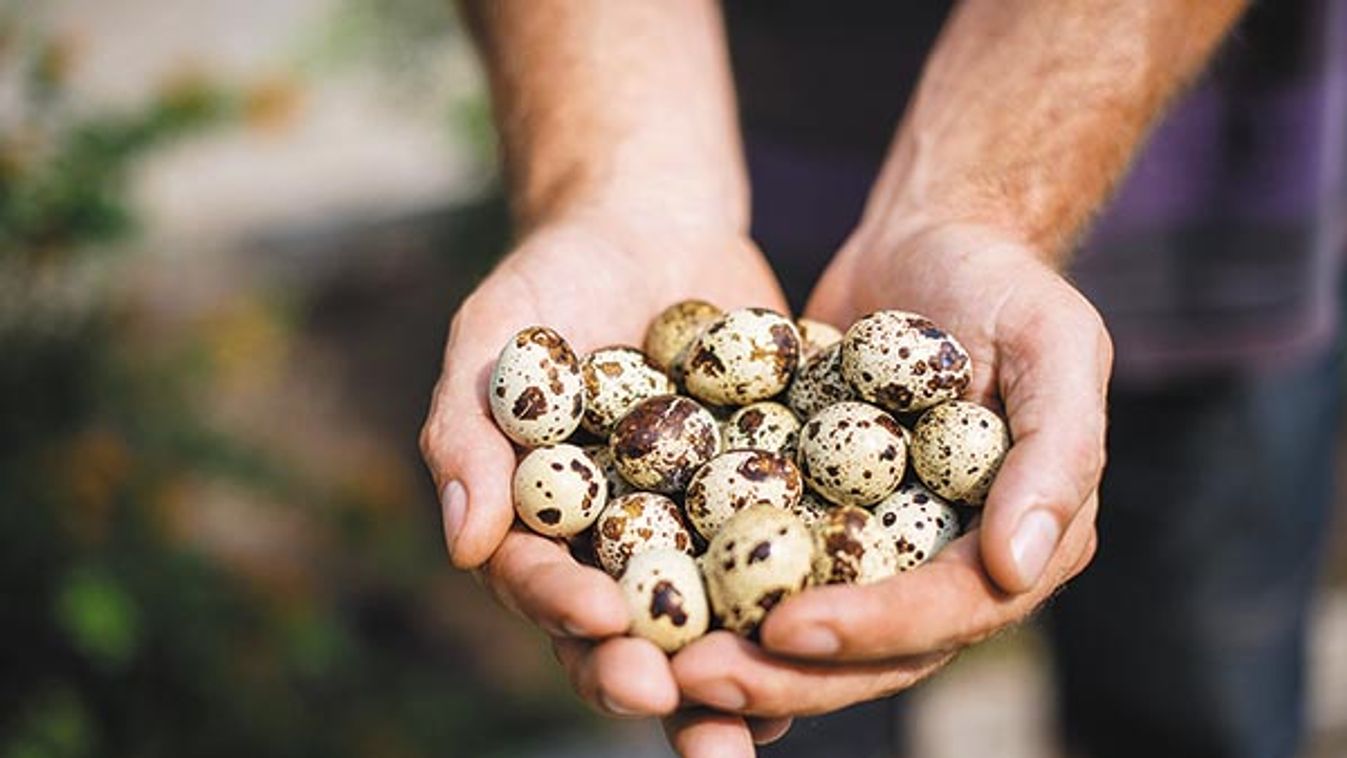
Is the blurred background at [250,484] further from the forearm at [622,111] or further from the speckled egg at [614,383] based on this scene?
the speckled egg at [614,383]

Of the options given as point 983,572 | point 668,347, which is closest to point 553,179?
point 668,347

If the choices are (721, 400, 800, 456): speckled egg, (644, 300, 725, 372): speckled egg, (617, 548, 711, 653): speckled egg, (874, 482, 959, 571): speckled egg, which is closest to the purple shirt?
(644, 300, 725, 372): speckled egg

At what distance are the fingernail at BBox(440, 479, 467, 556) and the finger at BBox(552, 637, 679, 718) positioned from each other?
0.81 feet

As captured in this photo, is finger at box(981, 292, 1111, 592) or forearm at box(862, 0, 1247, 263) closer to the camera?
finger at box(981, 292, 1111, 592)

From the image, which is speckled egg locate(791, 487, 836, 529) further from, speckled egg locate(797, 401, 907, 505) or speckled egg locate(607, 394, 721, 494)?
speckled egg locate(607, 394, 721, 494)

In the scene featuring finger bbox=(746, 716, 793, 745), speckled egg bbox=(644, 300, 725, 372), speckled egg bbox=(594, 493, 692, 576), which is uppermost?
speckled egg bbox=(644, 300, 725, 372)

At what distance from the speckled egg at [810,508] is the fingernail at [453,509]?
0.47 m

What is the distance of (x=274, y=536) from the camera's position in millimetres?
4594

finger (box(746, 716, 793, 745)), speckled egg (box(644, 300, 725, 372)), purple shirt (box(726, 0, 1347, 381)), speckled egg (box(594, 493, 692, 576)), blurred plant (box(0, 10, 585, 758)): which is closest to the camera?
finger (box(746, 716, 793, 745))

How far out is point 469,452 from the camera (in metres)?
2.07

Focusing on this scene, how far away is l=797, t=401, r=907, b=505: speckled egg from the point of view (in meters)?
2.12

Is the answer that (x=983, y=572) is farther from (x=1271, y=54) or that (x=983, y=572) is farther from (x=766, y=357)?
(x=1271, y=54)

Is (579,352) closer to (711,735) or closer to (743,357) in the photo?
(743,357)

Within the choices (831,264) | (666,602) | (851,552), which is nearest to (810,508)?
(851,552)
